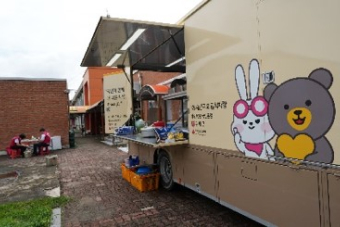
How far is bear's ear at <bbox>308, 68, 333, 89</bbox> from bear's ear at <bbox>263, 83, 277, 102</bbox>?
0.59 metres

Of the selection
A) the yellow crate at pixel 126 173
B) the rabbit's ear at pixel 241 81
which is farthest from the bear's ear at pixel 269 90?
the yellow crate at pixel 126 173

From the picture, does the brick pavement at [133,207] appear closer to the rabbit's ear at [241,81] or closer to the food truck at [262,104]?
the food truck at [262,104]

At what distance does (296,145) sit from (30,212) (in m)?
5.32

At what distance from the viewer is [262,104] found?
12.9ft

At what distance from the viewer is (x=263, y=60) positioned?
389 cm

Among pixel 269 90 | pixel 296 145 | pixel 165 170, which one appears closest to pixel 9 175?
pixel 165 170

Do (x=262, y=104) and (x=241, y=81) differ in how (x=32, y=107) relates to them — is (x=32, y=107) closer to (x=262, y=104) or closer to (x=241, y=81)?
(x=241, y=81)

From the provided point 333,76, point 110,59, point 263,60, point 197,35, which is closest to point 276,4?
point 263,60

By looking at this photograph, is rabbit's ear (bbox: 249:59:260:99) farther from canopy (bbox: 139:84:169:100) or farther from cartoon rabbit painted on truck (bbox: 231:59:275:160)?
canopy (bbox: 139:84:169:100)

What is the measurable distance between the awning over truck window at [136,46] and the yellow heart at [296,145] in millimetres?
3432

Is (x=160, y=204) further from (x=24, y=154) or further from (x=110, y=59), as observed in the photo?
(x=24, y=154)

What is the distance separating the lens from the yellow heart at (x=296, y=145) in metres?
3.28

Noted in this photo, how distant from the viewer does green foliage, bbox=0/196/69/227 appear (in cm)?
551

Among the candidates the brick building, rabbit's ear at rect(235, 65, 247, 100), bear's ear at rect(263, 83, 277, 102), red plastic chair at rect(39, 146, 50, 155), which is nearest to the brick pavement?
rabbit's ear at rect(235, 65, 247, 100)
